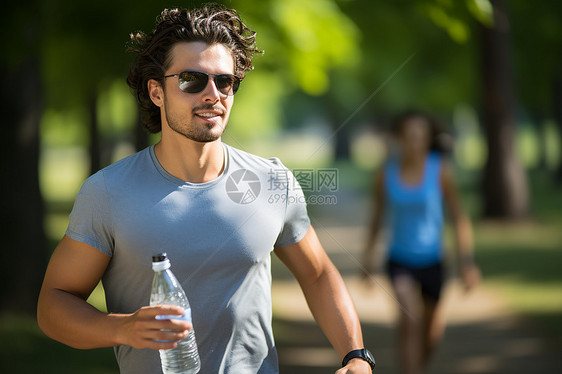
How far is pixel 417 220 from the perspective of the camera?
5.48 meters

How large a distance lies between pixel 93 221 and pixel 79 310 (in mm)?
269

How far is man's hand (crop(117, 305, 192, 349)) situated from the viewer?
2.09m

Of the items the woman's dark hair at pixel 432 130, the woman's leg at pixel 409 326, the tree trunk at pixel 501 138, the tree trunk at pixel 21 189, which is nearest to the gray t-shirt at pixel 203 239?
the woman's leg at pixel 409 326

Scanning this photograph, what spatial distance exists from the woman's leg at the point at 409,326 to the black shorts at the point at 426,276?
1.3 inches

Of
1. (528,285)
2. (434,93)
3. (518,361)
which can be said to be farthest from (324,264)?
(434,93)

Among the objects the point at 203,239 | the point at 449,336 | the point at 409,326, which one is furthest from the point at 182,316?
the point at 449,336

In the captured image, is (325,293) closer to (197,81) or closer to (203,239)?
(203,239)

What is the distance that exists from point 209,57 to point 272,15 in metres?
5.81

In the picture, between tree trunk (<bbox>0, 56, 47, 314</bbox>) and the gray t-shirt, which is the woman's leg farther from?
tree trunk (<bbox>0, 56, 47, 314</bbox>)

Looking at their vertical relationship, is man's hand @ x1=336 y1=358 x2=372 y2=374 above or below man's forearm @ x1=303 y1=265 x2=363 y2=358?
below

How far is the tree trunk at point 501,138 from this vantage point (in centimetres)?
1594

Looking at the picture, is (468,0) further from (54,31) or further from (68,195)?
(68,195)

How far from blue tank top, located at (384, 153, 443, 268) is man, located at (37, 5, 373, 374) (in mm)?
2921

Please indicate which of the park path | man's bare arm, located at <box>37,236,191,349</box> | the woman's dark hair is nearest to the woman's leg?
the park path
